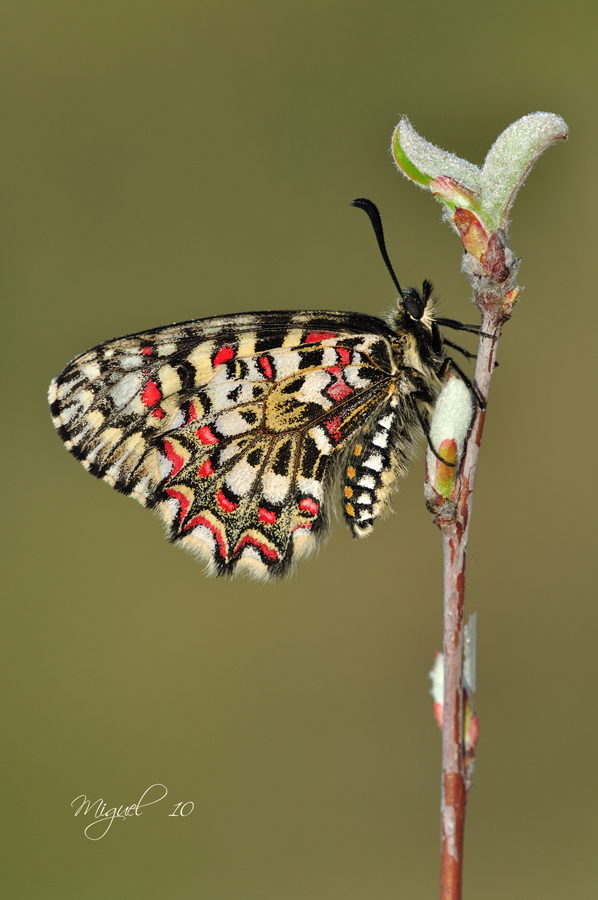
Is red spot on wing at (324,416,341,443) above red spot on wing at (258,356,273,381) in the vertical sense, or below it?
below

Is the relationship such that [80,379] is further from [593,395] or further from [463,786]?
[593,395]

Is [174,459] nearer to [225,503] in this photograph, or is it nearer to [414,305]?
[225,503]

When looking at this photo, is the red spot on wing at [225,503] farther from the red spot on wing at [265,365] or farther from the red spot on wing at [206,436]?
the red spot on wing at [265,365]

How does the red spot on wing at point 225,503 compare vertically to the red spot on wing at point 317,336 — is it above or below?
below

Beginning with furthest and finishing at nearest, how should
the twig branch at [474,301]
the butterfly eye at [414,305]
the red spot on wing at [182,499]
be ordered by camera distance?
the red spot on wing at [182,499] < the butterfly eye at [414,305] < the twig branch at [474,301]

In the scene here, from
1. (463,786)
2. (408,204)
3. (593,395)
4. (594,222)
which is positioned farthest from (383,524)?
→ (463,786)

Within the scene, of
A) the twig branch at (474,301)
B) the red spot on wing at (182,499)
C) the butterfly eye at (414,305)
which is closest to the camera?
the twig branch at (474,301)

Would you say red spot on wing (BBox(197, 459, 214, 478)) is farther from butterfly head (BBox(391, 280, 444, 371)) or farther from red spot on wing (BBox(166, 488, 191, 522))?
butterfly head (BBox(391, 280, 444, 371))

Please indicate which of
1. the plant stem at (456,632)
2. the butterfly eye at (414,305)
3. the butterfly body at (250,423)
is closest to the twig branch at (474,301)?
the plant stem at (456,632)

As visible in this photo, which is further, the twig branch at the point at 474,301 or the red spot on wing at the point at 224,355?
the red spot on wing at the point at 224,355

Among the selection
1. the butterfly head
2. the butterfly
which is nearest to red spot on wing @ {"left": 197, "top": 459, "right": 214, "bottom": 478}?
the butterfly
